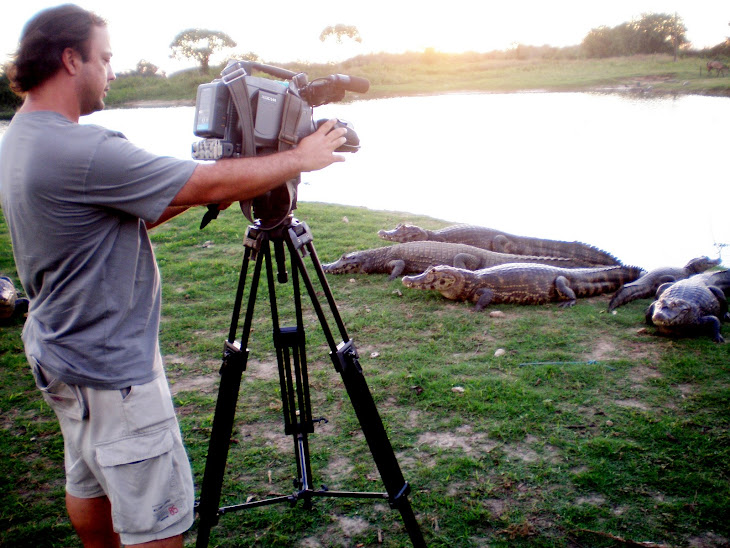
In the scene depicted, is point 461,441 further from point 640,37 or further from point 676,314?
point 640,37

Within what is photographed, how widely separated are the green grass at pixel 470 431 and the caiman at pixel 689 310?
0.39 ft

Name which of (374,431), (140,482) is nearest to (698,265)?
(374,431)

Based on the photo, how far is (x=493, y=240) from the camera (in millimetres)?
7426

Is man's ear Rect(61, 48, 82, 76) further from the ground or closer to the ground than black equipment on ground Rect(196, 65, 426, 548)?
further from the ground

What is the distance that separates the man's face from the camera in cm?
169

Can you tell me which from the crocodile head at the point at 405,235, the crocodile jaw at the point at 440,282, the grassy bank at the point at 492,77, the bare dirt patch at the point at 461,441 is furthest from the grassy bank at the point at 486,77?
the bare dirt patch at the point at 461,441

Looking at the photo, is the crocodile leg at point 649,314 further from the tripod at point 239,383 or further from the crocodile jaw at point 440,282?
the tripod at point 239,383

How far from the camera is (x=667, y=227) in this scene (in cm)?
886

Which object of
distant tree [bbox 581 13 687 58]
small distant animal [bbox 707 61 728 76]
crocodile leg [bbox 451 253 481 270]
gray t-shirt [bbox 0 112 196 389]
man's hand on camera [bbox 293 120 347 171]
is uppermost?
distant tree [bbox 581 13 687 58]

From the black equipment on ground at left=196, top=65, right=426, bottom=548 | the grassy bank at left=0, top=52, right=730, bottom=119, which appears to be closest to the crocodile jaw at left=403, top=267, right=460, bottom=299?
the black equipment on ground at left=196, top=65, right=426, bottom=548

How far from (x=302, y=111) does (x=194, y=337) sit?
131 inches

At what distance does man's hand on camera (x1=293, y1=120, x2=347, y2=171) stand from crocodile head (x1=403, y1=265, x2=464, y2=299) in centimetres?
363

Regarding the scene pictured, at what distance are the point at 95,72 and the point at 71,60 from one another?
77mm

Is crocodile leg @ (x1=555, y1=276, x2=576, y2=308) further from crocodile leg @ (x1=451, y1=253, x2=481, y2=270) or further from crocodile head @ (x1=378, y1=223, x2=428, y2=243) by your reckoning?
crocodile head @ (x1=378, y1=223, x2=428, y2=243)
